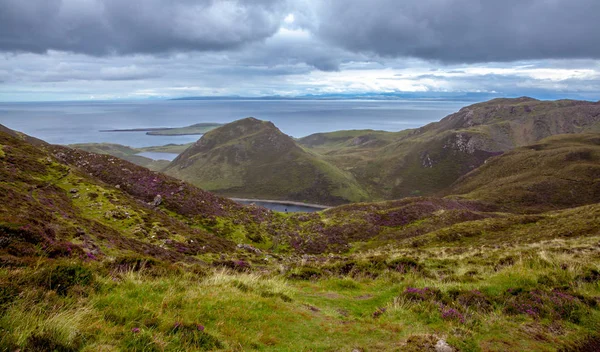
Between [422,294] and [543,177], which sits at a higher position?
[422,294]

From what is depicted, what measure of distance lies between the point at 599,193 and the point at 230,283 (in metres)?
133

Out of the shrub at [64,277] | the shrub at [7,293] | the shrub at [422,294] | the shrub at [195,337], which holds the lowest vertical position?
the shrub at [422,294]

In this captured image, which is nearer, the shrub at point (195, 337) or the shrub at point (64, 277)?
the shrub at point (195, 337)

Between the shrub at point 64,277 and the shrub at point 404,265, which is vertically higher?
the shrub at point 64,277

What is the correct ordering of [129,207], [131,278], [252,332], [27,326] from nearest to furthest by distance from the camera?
[27,326] < [252,332] < [131,278] < [129,207]

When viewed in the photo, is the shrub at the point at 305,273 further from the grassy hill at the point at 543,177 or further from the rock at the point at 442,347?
the grassy hill at the point at 543,177

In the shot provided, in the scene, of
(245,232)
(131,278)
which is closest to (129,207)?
(245,232)

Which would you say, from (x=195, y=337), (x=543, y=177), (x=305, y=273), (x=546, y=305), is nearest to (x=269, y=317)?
(x=195, y=337)

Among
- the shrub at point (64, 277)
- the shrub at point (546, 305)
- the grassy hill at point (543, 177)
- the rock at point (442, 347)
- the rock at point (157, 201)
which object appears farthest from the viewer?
the grassy hill at point (543, 177)

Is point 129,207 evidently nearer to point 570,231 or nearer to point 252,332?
point 252,332

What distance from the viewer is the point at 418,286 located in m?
14.8

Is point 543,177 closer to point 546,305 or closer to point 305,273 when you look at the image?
point 305,273

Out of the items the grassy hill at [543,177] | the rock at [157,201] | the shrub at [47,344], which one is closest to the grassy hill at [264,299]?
the shrub at [47,344]

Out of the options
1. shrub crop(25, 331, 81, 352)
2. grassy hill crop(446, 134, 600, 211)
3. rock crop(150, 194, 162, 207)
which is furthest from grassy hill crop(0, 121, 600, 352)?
grassy hill crop(446, 134, 600, 211)
